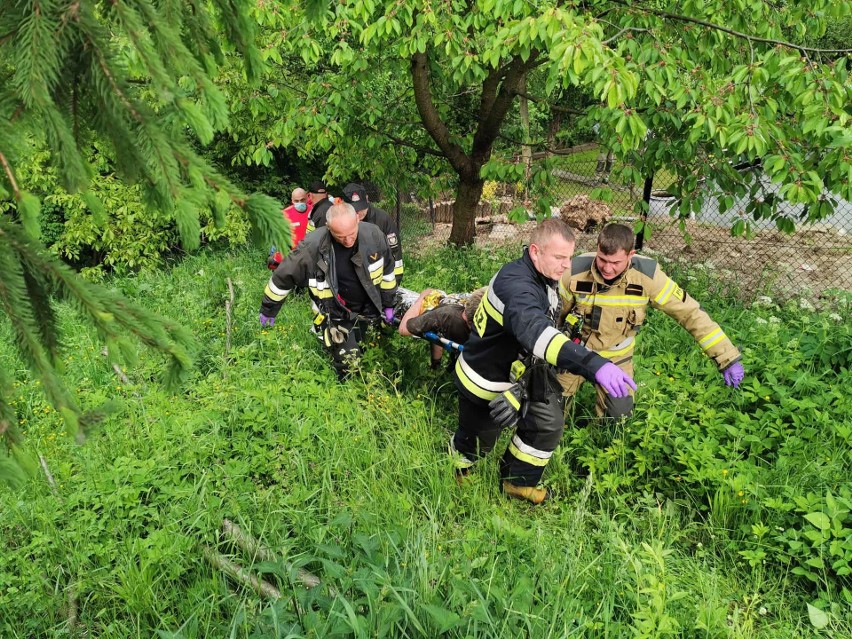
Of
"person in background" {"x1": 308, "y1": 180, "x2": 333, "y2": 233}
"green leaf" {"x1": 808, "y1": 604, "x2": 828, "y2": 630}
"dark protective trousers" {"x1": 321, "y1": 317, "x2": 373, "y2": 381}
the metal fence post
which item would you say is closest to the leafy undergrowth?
"green leaf" {"x1": 808, "y1": 604, "x2": 828, "y2": 630}

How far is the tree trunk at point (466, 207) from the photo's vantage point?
25.7ft

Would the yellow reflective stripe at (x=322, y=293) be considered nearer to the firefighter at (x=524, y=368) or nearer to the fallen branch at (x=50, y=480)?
the firefighter at (x=524, y=368)

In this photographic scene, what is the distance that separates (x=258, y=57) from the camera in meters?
1.90

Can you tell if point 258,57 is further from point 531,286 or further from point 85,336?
point 85,336

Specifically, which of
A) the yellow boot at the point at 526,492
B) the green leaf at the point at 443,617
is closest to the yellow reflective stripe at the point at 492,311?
the yellow boot at the point at 526,492

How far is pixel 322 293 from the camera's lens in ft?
15.6

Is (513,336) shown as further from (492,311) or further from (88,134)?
(88,134)

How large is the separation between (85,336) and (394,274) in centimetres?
319

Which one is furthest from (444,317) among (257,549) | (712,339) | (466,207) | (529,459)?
(466,207)

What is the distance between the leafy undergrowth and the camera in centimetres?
242

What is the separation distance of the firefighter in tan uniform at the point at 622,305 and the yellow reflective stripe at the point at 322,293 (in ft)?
6.10

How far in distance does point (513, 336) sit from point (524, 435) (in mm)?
611

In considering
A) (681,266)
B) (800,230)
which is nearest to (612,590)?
(681,266)

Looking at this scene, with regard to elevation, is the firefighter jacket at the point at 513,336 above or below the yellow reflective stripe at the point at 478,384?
above
